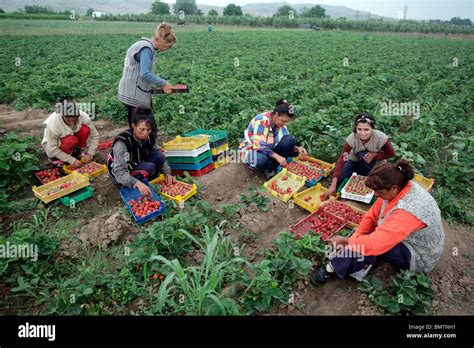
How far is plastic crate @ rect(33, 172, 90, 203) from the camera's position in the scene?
160 inches

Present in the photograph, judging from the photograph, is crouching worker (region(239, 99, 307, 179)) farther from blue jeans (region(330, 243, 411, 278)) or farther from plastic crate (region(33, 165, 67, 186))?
plastic crate (region(33, 165, 67, 186))

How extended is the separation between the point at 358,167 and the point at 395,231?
2243 millimetres

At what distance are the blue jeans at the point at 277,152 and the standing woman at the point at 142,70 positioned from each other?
1.81 m

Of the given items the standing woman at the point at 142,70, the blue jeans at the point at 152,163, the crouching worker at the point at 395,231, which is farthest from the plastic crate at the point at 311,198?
the standing woman at the point at 142,70

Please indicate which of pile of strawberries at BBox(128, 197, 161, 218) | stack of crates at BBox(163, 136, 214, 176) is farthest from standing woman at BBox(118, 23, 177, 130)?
pile of strawberries at BBox(128, 197, 161, 218)

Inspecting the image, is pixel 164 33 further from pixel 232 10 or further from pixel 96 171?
pixel 232 10

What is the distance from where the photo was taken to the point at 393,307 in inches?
106

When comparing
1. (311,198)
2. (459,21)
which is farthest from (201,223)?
(459,21)

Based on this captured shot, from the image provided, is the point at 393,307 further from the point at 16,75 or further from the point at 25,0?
the point at 25,0

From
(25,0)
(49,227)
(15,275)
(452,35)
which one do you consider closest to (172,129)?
(49,227)

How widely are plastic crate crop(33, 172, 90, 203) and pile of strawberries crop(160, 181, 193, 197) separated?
1.11 meters

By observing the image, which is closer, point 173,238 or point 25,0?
point 173,238

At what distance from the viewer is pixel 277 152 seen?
523cm
